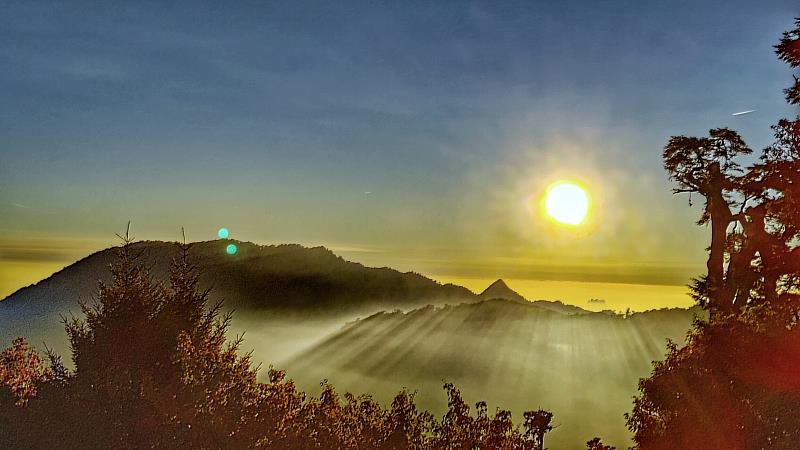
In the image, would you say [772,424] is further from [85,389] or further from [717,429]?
[85,389]

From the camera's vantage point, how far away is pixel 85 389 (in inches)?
842

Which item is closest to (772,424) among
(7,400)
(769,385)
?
(769,385)

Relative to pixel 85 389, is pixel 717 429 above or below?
below

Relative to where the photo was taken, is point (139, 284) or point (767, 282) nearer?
point (139, 284)

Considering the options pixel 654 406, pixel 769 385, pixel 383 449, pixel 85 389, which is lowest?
pixel 383 449

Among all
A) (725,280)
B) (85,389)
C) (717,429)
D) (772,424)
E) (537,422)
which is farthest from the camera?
(537,422)

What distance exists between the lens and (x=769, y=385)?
21828 mm

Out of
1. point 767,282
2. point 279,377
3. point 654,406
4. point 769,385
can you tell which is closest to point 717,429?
point 769,385

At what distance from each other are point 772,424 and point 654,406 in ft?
25.5

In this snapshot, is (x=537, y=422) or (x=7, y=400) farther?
(x=537, y=422)

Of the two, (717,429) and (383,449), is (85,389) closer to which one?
(717,429)

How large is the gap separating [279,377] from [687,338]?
19.6 meters

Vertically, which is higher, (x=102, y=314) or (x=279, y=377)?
(x=102, y=314)

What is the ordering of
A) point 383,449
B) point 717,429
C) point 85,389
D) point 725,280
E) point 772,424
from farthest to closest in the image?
point 383,449 → point 725,280 → point 717,429 → point 85,389 → point 772,424
